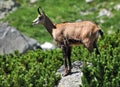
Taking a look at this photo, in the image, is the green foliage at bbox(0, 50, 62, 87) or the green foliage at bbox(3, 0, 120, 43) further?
the green foliage at bbox(3, 0, 120, 43)

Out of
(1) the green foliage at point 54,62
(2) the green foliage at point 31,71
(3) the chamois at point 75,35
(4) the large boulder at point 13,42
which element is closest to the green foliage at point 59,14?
(1) the green foliage at point 54,62

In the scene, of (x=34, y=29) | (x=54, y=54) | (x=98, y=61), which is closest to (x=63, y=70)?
(x=98, y=61)

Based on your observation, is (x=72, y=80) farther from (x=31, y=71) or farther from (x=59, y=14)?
(x=59, y=14)

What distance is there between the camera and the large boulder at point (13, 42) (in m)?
32.0

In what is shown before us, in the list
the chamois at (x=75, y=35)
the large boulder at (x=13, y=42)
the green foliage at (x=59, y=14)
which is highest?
the chamois at (x=75, y=35)

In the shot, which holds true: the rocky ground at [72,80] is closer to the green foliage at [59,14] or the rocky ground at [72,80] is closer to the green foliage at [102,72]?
the green foliage at [102,72]

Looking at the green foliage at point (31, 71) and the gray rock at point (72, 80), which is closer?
the gray rock at point (72, 80)

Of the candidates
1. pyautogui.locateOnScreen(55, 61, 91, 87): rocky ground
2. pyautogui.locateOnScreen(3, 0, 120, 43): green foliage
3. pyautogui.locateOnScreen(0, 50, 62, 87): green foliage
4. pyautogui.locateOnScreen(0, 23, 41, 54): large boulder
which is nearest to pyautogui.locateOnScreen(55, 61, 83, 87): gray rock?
pyautogui.locateOnScreen(55, 61, 91, 87): rocky ground

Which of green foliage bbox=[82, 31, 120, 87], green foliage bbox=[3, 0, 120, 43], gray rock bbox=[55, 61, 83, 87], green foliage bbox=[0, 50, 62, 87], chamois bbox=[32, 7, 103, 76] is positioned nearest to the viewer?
green foliage bbox=[82, 31, 120, 87]

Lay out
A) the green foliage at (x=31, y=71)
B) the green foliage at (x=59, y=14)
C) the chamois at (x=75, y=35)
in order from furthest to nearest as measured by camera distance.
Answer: the green foliage at (x=59, y=14)
the chamois at (x=75, y=35)
the green foliage at (x=31, y=71)

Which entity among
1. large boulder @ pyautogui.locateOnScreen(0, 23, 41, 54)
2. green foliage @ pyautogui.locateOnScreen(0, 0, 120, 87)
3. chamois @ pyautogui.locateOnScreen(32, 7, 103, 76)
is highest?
chamois @ pyautogui.locateOnScreen(32, 7, 103, 76)

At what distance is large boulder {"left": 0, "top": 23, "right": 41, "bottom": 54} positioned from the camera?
32.0 m

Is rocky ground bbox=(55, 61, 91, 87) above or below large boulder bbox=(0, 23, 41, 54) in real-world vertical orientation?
above

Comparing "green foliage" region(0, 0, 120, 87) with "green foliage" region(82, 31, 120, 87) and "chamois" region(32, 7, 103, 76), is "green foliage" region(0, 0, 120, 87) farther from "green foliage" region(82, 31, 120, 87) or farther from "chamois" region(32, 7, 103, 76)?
"chamois" region(32, 7, 103, 76)
